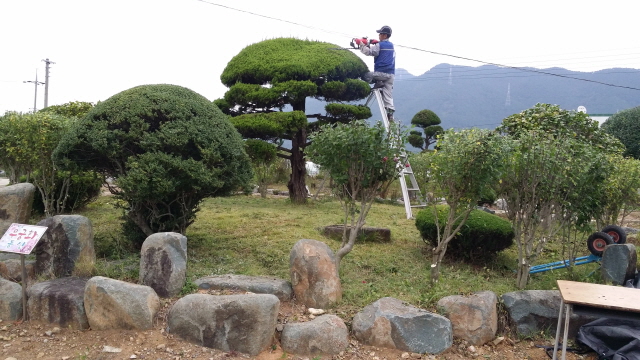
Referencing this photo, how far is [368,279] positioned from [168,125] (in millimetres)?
2996

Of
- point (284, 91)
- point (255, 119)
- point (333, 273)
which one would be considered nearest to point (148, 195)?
point (333, 273)

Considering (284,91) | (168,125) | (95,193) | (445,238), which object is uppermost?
(284,91)

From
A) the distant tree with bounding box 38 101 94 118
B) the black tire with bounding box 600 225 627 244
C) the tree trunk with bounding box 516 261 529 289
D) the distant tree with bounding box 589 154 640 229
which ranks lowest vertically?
the tree trunk with bounding box 516 261 529 289

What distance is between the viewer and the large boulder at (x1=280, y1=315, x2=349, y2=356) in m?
3.70

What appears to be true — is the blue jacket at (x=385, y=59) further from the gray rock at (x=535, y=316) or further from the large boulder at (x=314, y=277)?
the gray rock at (x=535, y=316)

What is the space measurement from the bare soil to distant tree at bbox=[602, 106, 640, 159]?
1432 cm

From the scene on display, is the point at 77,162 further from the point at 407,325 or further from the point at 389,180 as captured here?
the point at 407,325

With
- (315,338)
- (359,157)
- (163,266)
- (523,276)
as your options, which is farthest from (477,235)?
(163,266)

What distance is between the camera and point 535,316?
13.8 feet

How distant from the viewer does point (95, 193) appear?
9656 mm

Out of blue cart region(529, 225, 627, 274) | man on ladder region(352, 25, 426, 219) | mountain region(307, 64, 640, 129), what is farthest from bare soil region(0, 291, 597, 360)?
mountain region(307, 64, 640, 129)

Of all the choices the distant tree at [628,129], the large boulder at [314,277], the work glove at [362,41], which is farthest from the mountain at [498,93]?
the large boulder at [314,277]

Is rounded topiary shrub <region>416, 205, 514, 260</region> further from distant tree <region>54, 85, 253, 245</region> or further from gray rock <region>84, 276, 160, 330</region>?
gray rock <region>84, 276, 160, 330</region>

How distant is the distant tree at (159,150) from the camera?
4992 millimetres
